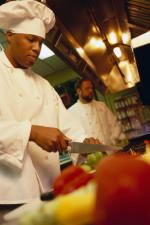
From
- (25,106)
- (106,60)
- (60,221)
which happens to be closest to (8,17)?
(25,106)

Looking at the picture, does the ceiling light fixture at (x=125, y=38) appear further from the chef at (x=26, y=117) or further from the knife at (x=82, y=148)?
the knife at (x=82, y=148)

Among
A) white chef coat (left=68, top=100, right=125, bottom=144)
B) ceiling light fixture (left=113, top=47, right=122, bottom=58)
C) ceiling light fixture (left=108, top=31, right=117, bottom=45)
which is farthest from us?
ceiling light fixture (left=113, top=47, right=122, bottom=58)

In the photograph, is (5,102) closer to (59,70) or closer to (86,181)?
(86,181)

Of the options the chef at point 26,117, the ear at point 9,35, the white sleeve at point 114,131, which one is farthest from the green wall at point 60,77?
the ear at point 9,35

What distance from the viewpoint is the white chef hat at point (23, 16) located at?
167 centimetres

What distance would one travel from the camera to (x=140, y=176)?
0.28 meters

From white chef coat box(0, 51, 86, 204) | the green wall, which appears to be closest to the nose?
white chef coat box(0, 51, 86, 204)

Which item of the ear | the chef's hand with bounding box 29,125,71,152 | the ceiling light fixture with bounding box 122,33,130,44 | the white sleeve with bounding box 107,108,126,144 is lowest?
the white sleeve with bounding box 107,108,126,144

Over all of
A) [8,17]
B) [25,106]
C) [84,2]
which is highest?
[84,2]

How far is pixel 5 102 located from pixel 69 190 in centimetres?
105

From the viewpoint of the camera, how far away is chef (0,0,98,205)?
1247mm

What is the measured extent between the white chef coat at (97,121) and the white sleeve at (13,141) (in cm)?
255

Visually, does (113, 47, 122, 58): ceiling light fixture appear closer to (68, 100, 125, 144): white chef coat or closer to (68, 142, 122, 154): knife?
(68, 100, 125, 144): white chef coat

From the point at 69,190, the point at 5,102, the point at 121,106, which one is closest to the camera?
the point at 69,190
